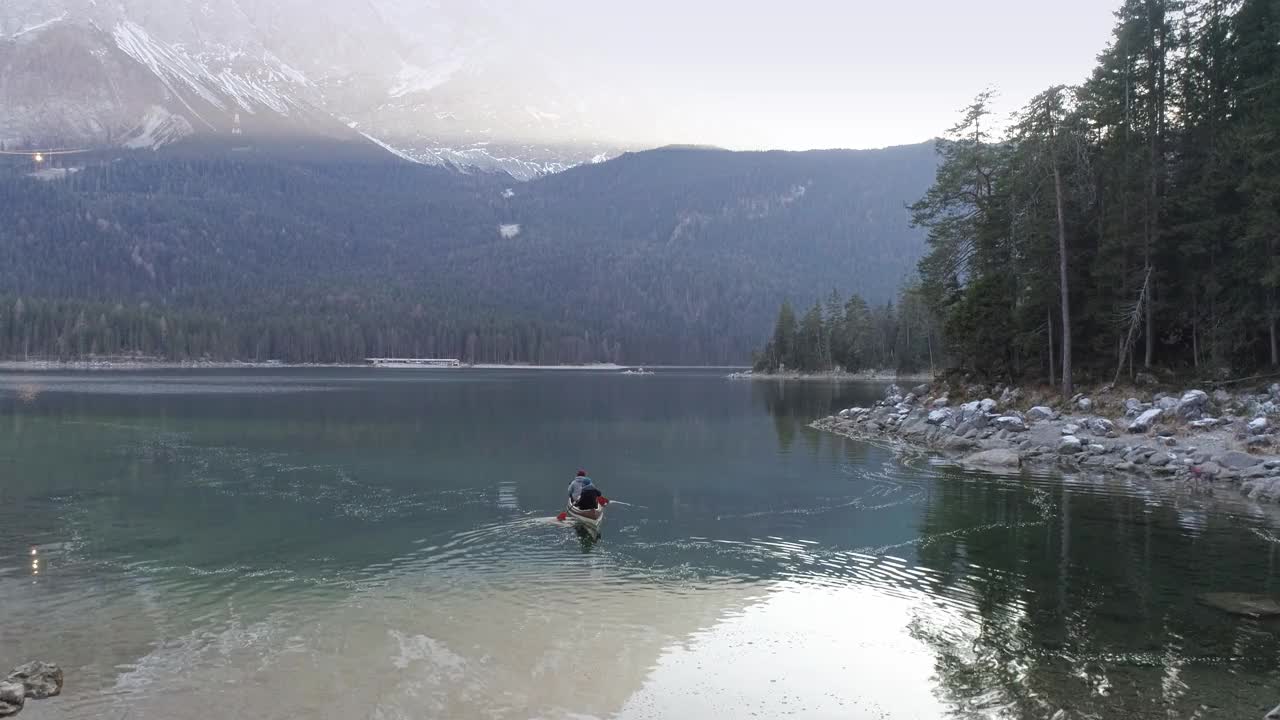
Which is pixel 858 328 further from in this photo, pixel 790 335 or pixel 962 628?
pixel 962 628

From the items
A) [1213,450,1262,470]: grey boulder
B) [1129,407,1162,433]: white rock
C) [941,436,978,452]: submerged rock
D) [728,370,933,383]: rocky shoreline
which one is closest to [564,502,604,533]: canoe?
[1213,450,1262,470]: grey boulder

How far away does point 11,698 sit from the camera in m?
13.9

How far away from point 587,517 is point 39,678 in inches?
674

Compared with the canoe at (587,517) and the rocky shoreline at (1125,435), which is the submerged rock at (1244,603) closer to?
the rocky shoreline at (1125,435)

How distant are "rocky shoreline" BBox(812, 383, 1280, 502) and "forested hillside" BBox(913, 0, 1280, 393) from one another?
2.99 metres

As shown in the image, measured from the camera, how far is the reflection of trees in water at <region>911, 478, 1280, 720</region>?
1458cm

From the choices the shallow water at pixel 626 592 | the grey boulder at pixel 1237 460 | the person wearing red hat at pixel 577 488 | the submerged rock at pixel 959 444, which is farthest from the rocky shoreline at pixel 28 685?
the submerged rock at pixel 959 444

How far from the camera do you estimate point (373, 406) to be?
8775 cm

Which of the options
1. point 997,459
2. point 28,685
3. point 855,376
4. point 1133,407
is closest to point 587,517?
point 28,685

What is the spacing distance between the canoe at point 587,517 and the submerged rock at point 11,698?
56.2 ft

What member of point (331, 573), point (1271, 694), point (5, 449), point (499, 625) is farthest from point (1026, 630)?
point (5, 449)

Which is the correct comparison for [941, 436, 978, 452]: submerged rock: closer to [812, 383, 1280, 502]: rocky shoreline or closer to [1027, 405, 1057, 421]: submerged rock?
[812, 383, 1280, 502]: rocky shoreline

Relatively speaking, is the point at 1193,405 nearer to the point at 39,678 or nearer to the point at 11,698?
the point at 39,678

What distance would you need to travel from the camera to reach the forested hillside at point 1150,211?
141 feet
